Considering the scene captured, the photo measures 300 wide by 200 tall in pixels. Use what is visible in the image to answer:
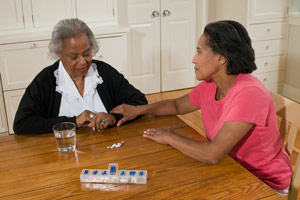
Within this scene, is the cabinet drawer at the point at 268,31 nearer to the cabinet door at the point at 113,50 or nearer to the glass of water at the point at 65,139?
the cabinet door at the point at 113,50

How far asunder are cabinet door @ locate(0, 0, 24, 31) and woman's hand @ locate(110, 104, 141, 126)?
204 cm

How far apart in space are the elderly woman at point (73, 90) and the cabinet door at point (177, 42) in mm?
2390

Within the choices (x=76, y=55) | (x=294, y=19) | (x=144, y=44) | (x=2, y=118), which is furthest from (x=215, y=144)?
(x=294, y=19)

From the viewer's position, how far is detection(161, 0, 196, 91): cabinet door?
14.0ft

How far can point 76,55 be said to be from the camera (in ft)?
6.03

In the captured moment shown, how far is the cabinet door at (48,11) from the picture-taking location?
343 centimetres

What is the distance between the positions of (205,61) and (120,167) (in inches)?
24.4

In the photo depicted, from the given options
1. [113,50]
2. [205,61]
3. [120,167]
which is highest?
[205,61]

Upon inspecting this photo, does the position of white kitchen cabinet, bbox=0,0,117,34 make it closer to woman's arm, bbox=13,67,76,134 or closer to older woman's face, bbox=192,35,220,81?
woman's arm, bbox=13,67,76,134

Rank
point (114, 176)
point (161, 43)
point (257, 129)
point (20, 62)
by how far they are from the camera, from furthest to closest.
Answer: point (161, 43)
point (20, 62)
point (257, 129)
point (114, 176)

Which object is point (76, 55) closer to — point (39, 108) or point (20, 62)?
point (39, 108)

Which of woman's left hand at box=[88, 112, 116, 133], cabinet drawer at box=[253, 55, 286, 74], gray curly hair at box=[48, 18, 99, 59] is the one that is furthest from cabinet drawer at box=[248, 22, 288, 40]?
woman's left hand at box=[88, 112, 116, 133]

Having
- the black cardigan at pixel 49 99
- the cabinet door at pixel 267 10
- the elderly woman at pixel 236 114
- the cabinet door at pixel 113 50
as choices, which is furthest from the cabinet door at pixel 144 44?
the elderly woman at pixel 236 114

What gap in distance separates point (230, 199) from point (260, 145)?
0.48 metres
